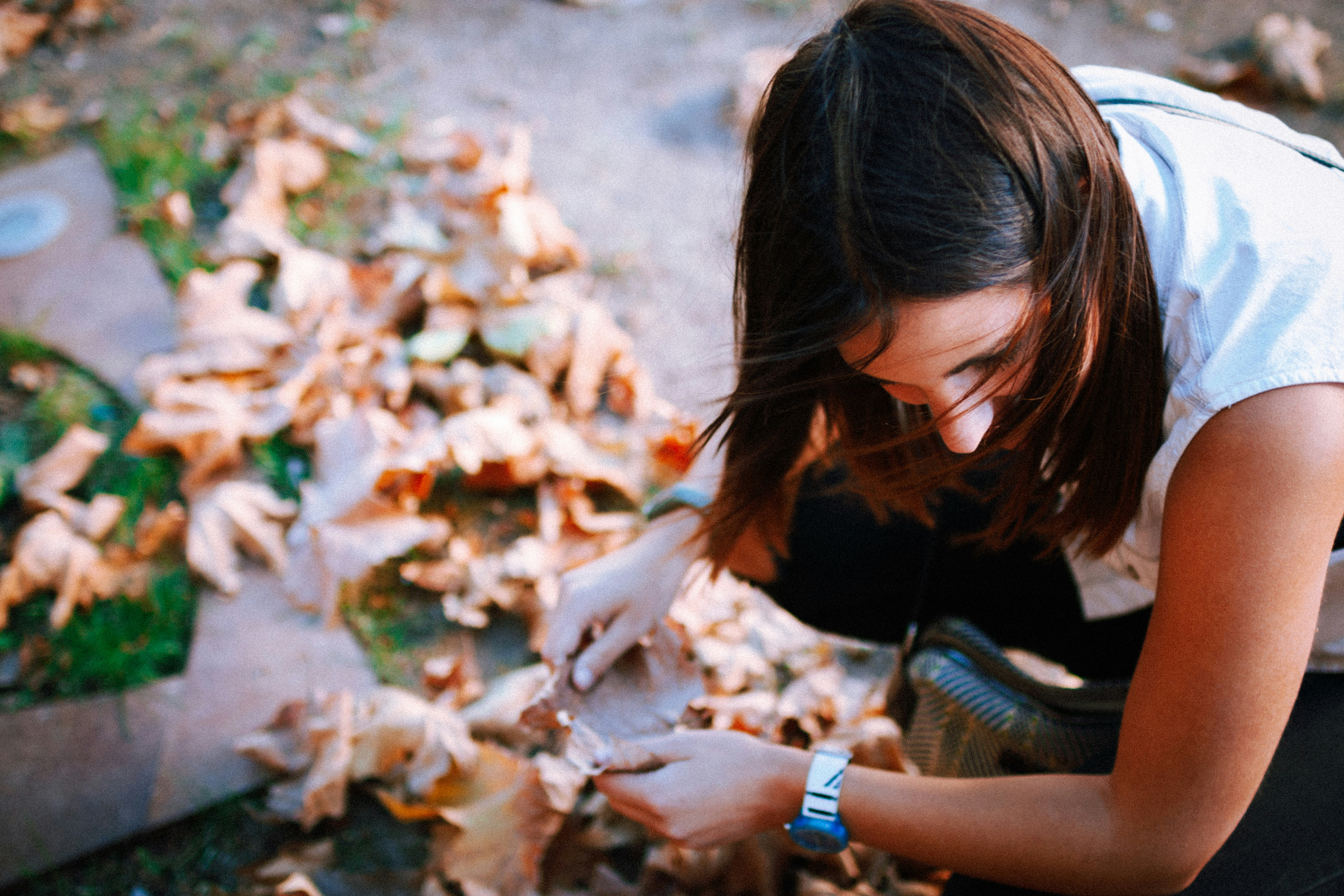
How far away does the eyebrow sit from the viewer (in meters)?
0.81

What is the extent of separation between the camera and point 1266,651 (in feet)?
2.64

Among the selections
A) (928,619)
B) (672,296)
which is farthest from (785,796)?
(672,296)

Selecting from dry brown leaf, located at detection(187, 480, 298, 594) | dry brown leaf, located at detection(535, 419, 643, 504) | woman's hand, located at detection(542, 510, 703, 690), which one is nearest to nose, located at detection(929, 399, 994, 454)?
woman's hand, located at detection(542, 510, 703, 690)

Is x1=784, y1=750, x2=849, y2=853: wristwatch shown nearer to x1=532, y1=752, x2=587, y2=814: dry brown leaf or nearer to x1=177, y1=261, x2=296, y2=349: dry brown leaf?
x1=532, y1=752, x2=587, y2=814: dry brown leaf

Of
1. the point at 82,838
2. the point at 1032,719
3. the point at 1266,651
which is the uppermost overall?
the point at 1266,651

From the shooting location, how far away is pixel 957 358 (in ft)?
2.62

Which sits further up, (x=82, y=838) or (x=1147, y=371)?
(x=1147, y=371)

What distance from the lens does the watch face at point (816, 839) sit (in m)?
1.06

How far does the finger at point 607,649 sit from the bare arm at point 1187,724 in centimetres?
15

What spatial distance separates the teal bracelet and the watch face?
1.45 feet

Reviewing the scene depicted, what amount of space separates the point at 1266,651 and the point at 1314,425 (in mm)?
213

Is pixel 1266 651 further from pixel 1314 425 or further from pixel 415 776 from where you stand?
pixel 415 776

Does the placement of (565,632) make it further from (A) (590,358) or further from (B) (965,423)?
(A) (590,358)

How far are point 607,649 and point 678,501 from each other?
261mm
